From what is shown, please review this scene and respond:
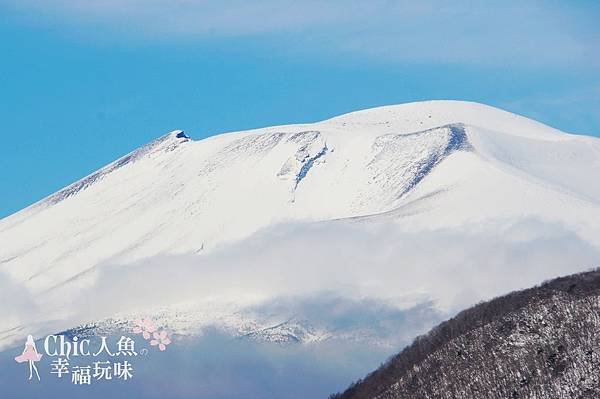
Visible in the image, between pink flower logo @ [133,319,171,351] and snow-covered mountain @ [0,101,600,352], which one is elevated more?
snow-covered mountain @ [0,101,600,352]

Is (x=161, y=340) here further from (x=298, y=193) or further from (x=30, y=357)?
(x=298, y=193)

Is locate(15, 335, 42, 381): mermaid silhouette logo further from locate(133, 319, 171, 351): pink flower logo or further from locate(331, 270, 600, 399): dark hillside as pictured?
locate(331, 270, 600, 399): dark hillside

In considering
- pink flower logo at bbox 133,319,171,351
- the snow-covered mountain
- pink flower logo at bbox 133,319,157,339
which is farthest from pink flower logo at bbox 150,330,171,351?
the snow-covered mountain

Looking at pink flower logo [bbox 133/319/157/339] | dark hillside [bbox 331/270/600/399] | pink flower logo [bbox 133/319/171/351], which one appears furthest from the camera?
pink flower logo [bbox 133/319/157/339]

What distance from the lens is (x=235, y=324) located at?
95688 mm

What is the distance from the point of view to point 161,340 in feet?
301

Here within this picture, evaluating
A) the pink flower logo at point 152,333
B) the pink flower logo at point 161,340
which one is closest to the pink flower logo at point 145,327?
the pink flower logo at point 152,333

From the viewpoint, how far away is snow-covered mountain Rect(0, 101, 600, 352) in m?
107

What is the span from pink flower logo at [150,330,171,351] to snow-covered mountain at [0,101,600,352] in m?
6.31

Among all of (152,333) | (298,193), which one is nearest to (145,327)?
(152,333)

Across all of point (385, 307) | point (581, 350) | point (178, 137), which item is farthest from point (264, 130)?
point (581, 350)

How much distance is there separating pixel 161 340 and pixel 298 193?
2827cm

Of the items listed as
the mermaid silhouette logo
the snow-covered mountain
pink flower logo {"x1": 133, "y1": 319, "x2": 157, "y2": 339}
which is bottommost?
the mermaid silhouette logo

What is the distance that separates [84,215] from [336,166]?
23.2m
